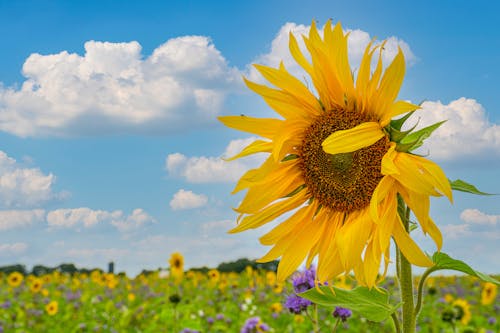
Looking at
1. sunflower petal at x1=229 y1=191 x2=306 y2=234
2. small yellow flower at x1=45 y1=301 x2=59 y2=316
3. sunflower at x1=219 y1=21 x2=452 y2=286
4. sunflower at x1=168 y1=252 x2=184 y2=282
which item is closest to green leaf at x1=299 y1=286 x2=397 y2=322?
sunflower at x1=219 y1=21 x2=452 y2=286

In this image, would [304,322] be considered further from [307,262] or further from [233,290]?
[307,262]

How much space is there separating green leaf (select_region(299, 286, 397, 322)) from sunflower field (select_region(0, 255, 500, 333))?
8.60 ft

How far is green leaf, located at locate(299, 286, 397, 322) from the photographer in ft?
6.29

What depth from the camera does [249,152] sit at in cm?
208

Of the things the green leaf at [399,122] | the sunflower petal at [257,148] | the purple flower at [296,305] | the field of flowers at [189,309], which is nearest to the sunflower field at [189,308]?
the field of flowers at [189,309]

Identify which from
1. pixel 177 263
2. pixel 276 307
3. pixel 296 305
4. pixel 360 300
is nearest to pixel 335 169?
pixel 360 300

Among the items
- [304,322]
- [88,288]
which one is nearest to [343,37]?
[304,322]

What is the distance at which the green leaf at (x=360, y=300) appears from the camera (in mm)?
1916

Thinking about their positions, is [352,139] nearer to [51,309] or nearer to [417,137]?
[417,137]

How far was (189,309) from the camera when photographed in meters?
7.16

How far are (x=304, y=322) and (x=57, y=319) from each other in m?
3.90

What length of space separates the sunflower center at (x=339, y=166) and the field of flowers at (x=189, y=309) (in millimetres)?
2616

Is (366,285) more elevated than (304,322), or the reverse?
(366,285)

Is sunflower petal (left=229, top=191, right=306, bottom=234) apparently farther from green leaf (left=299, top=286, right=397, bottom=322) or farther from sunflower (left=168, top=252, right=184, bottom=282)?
sunflower (left=168, top=252, right=184, bottom=282)
